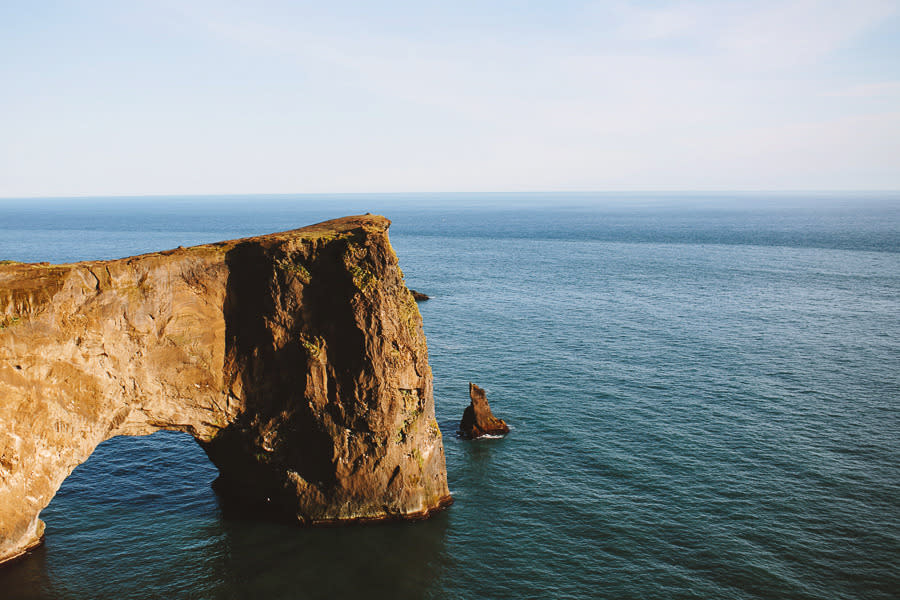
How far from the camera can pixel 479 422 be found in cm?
5172

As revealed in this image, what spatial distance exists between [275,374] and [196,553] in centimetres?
1133

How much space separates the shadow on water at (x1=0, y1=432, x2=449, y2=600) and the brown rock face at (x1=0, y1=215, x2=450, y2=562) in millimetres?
1909

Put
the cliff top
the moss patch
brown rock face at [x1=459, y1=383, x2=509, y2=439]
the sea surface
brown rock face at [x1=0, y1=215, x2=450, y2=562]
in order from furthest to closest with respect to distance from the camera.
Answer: brown rock face at [x1=459, y1=383, x2=509, y2=439] → brown rock face at [x1=0, y1=215, x2=450, y2=562] → the sea surface → the cliff top → the moss patch

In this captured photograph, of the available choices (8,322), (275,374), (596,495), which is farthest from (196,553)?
(596,495)

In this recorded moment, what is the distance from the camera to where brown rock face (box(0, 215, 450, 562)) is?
1309 inches

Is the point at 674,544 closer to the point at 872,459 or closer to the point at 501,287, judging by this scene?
the point at 872,459

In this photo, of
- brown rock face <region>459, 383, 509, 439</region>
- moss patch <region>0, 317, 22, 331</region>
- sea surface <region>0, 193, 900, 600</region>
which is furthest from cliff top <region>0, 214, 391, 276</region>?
brown rock face <region>459, 383, 509, 439</region>

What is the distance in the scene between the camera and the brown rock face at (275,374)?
109ft

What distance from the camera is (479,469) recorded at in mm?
46125

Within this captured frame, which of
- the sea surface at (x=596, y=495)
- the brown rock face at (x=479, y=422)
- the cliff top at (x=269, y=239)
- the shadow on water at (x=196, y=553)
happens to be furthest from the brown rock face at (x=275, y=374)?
the brown rock face at (x=479, y=422)

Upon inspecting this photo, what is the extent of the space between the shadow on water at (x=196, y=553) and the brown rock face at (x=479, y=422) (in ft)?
40.7

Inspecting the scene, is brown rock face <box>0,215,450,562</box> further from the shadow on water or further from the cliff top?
the shadow on water

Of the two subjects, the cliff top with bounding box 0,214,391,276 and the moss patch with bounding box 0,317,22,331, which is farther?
the cliff top with bounding box 0,214,391,276

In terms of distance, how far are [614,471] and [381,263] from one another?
24.0 metres
